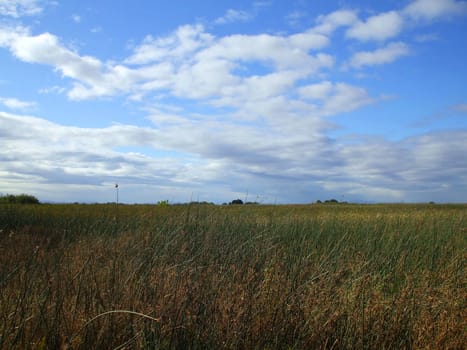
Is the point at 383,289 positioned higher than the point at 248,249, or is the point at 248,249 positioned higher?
the point at 248,249

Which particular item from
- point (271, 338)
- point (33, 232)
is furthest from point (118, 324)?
point (33, 232)

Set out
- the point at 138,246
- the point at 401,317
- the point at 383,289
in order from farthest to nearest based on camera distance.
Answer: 1. the point at 138,246
2. the point at 383,289
3. the point at 401,317

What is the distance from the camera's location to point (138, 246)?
806 cm

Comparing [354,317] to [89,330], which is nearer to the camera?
[89,330]

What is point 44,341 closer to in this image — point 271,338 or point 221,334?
point 221,334

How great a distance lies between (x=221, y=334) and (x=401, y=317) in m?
2.37

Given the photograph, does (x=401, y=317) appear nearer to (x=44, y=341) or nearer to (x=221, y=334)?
(x=221, y=334)

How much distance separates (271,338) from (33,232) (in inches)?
467

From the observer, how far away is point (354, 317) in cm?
469

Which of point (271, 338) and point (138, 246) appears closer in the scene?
point (271, 338)

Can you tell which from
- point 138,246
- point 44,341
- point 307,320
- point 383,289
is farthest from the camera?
point 138,246

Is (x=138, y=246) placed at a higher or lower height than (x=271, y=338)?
higher

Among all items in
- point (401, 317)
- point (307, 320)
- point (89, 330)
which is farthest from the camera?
point (401, 317)

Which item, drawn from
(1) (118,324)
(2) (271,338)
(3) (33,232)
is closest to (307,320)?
(2) (271,338)
